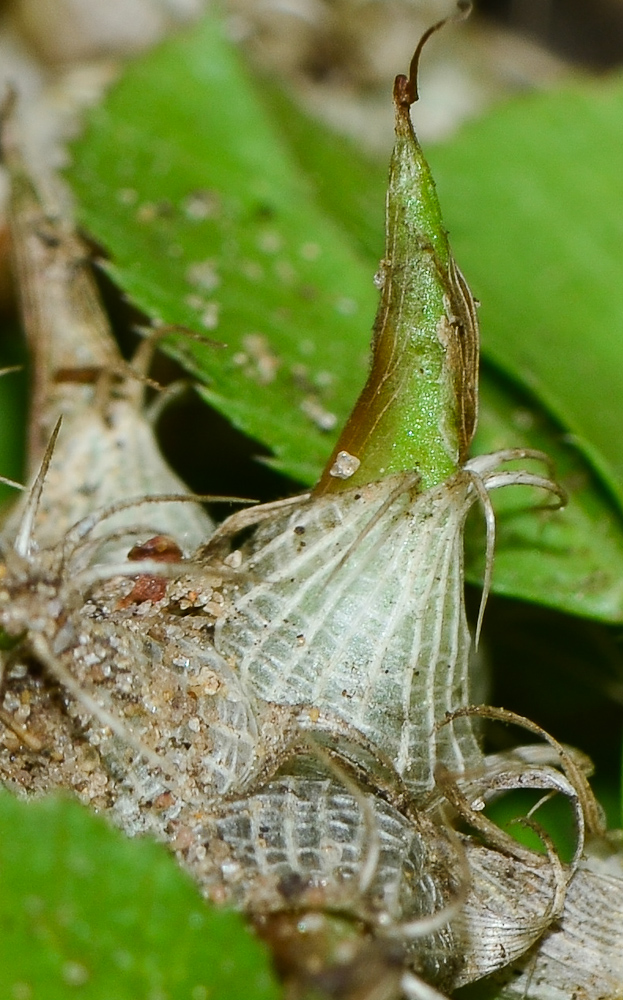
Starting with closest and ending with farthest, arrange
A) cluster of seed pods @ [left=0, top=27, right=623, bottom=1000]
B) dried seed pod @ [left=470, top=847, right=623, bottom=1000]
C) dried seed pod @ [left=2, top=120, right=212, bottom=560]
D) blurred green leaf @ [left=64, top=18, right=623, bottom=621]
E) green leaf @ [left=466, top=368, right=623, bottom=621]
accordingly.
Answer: cluster of seed pods @ [left=0, top=27, right=623, bottom=1000], dried seed pod @ [left=470, top=847, right=623, bottom=1000], dried seed pod @ [left=2, top=120, right=212, bottom=560], green leaf @ [left=466, top=368, right=623, bottom=621], blurred green leaf @ [left=64, top=18, right=623, bottom=621]

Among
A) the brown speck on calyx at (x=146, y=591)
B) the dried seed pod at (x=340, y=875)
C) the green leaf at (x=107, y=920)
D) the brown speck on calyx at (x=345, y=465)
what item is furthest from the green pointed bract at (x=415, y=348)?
the green leaf at (x=107, y=920)

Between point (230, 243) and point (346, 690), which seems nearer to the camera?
point (346, 690)

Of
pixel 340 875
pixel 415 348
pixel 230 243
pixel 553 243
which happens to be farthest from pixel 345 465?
pixel 553 243

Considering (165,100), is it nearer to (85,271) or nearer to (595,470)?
(85,271)

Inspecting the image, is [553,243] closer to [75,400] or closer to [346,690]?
[75,400]

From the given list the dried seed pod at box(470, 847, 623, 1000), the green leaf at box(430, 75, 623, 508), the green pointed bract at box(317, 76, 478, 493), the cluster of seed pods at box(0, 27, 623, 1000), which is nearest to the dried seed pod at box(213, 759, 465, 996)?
the cluster of seed pods at box(0, 27, 623, 1000)

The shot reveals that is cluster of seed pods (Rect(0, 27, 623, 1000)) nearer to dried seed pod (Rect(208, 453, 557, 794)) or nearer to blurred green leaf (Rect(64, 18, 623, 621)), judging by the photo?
dried seed pod (Rect(208, 453, 557, 794))

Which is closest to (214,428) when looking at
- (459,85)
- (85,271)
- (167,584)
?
(85,271)

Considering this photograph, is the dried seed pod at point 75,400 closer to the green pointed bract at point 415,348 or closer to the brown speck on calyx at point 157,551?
the brown speck on calyx at point 157,551
